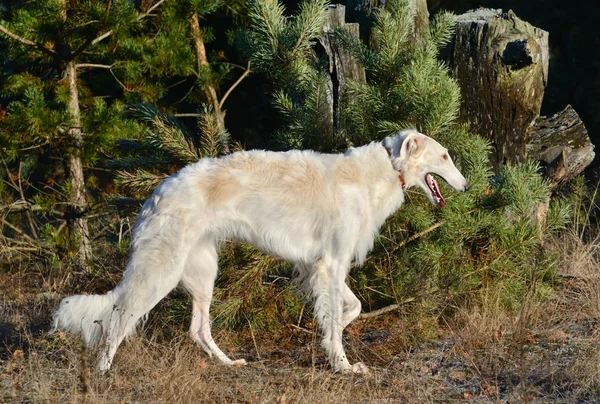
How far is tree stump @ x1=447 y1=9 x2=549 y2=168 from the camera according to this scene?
21.6ft

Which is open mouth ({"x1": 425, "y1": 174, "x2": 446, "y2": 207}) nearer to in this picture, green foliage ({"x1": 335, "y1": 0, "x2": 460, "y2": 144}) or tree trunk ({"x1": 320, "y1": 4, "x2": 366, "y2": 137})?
green foliage ({"x1": 335, "y1": 0, "x2": 460, "y2": 144})

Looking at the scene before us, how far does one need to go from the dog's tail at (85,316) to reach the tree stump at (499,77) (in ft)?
10.6

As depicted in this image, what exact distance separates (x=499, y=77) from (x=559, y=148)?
0.79m

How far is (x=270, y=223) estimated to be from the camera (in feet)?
18.3

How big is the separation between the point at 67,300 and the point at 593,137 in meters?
8.17

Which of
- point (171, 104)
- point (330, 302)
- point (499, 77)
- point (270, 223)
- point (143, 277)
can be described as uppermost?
point (499, 77)

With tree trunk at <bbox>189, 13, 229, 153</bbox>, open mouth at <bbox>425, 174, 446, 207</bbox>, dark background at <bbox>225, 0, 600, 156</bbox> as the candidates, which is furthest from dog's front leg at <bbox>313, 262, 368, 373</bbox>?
dark background at <bbox>225, 0, 600, 156</bbox>

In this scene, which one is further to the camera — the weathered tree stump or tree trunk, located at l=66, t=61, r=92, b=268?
tree trunk, located at l=66, t=61, r=92, b=268

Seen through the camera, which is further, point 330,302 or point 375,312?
point 375,312

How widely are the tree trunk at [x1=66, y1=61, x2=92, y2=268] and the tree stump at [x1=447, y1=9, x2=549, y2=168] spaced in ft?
11.7

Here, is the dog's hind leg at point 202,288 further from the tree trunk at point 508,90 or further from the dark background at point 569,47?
the dark background at point 569,47

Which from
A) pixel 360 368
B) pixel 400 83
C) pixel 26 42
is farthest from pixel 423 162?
pixel 26 42

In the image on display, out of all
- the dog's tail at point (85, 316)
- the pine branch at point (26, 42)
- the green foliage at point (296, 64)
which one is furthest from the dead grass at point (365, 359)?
the pine branch at point (26, 42)

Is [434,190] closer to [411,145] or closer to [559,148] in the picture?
[411,145]
